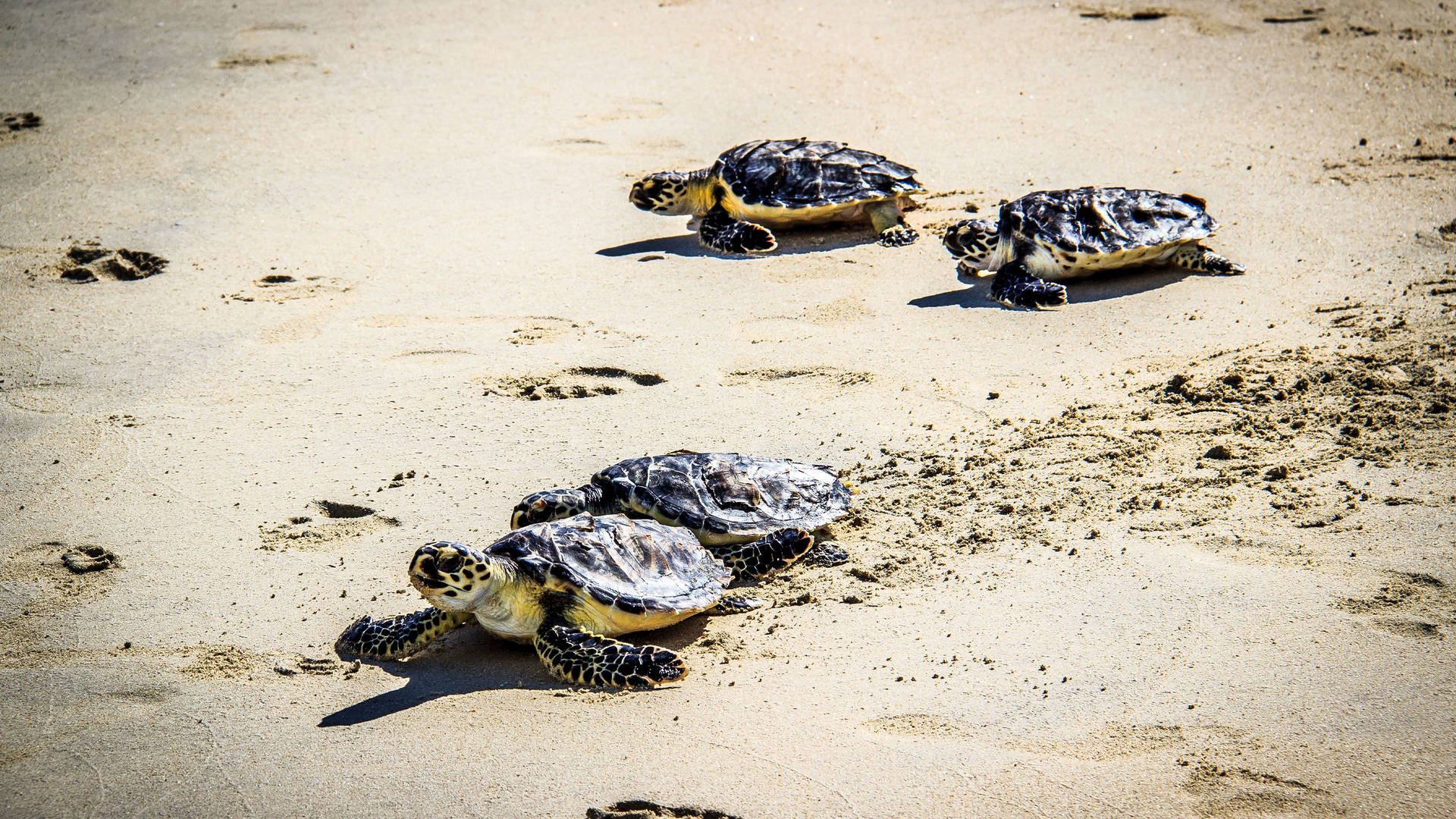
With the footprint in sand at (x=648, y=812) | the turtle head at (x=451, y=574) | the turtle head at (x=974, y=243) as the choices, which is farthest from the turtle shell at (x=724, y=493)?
the turtle head at (x=974, y=243)

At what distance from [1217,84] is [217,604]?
→ 899 cm

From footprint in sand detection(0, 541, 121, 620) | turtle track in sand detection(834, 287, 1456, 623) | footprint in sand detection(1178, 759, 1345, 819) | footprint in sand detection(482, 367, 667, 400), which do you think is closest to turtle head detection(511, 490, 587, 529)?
turtle track in sand detection(834, 287, 1456, 623)

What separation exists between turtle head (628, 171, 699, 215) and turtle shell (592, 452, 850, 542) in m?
3.81

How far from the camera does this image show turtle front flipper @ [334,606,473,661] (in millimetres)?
3912

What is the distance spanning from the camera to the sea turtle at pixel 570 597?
3764mm

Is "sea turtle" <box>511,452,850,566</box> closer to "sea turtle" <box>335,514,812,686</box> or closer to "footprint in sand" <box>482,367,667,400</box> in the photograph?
"sea turtle" <box>335,514,812,686</box>

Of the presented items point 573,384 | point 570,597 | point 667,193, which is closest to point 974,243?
point 667,193

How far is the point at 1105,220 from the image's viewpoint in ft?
22.8

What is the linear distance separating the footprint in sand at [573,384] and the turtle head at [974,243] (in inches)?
96.4

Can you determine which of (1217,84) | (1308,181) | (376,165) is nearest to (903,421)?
(1308,181)

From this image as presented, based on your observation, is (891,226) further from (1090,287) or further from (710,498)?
(710,498)

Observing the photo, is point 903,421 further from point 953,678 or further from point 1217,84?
point 1217,84

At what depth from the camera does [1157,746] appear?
3352 millimetres

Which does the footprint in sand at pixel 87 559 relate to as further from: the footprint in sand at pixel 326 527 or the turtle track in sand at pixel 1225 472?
the turtle track in sand at pixel 1225 472
